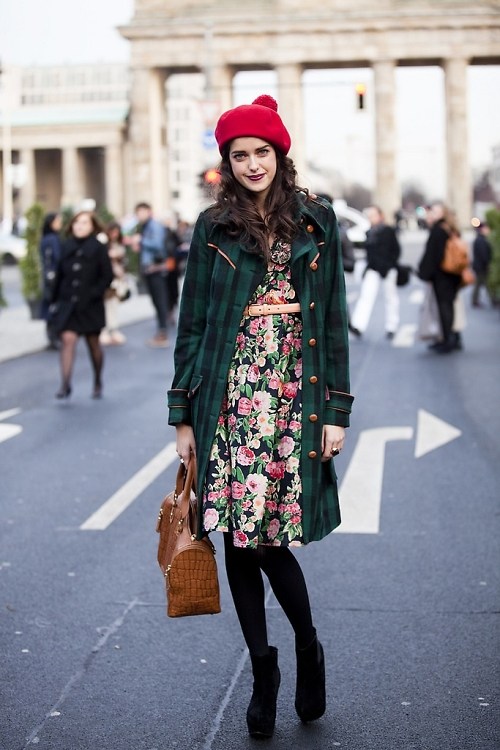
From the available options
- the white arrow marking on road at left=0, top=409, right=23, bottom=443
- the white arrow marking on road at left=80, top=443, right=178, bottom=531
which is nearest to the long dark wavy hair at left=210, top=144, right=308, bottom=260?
the white arrow marking on road at left=80, top=443, right=178, bottom=531

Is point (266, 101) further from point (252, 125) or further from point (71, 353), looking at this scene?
point (71, 353)

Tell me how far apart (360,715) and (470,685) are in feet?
1.66

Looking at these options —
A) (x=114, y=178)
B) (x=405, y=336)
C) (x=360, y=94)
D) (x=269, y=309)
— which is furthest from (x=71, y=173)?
(x=269, y=309)

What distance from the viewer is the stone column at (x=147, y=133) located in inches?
3214

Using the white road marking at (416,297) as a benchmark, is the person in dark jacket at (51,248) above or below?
above

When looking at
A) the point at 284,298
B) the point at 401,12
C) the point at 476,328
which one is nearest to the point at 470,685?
the point at 284,298

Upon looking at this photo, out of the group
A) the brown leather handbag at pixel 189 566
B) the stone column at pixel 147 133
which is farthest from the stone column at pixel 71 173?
the brown leather handbag at pixel 189 566

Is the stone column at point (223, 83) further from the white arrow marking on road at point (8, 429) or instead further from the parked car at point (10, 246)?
the white arrow marking on road at point (8, 429)

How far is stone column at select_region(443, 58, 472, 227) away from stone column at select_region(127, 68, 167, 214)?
16862mm

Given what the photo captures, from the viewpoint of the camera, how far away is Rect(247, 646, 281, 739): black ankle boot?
181 inches

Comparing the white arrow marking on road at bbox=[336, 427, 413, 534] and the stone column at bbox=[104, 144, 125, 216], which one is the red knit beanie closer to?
the white arrow marking on road at bbox=[336, 427, 413, 534]

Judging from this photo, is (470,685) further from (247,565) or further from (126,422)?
(126,422)

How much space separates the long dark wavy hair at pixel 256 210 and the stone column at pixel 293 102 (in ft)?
242

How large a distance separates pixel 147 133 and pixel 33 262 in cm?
5912
